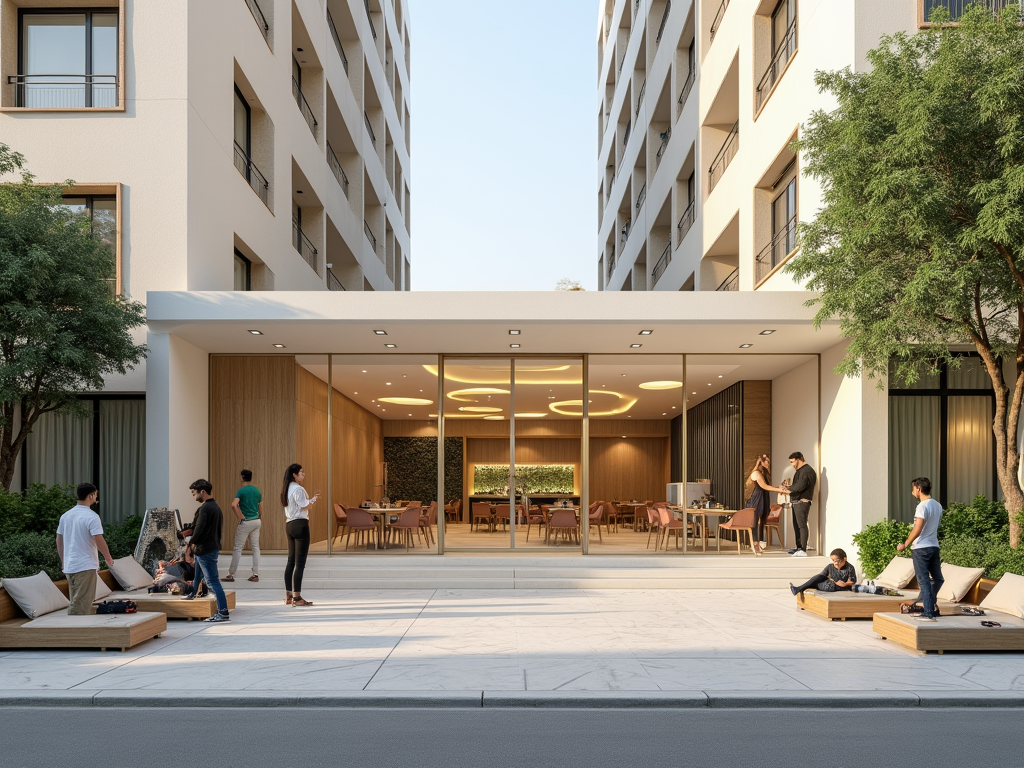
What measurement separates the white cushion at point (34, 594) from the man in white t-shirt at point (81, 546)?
0.44 meters

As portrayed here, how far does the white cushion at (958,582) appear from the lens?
28.7 ft

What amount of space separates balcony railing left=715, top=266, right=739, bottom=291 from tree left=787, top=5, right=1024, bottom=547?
7.29 m

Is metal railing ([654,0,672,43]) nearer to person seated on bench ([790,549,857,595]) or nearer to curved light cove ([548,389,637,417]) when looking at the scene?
curved light cove ([548,389,637,417])

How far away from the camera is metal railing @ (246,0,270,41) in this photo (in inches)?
604

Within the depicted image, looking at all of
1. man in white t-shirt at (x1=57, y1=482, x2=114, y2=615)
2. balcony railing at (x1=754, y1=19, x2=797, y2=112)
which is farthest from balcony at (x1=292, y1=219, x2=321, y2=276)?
man in white t-shirt at (x1=57, y1=482, x2=114, y2=615)

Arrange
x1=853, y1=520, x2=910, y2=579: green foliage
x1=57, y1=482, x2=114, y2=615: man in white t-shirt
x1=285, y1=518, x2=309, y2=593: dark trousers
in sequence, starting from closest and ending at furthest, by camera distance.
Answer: x1=57, y1=482, x2=114, y2=615: man in white t-shirt → x1=285, y1=518, x2=309, y2=593: dark trousers → x1=853, y1=520, x2=910, y2=579: green foliage

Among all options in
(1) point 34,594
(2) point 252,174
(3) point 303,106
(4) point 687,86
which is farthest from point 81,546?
(4) point 687,86

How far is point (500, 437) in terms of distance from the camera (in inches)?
976

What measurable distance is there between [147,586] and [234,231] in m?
6.32

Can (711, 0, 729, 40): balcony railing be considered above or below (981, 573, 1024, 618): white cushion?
above

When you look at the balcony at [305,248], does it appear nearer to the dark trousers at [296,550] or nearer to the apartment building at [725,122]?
the apartment building at [725,122]

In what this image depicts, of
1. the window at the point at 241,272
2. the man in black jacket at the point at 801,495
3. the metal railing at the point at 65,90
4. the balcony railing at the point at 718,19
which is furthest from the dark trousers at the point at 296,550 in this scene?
the balcony railing at the point at 718,19

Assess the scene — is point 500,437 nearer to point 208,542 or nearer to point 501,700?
point 208,542

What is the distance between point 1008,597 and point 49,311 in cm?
1095
